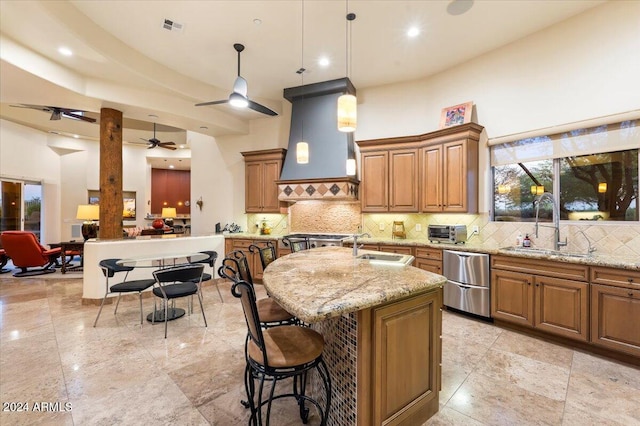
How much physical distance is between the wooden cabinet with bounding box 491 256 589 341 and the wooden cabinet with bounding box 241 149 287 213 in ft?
13.0

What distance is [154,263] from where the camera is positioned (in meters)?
3.83

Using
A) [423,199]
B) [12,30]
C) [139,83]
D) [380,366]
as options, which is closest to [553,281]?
[423,199]

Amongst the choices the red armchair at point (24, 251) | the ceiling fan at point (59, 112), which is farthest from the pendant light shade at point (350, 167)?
the red armchair at point (24, 251)

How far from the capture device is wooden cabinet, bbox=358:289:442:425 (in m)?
1.54

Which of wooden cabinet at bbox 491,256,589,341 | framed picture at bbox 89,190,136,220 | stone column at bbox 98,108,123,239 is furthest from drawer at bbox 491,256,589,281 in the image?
framed picture at bbox 89,190,136,220

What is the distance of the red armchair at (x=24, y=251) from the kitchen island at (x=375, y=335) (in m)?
7.09

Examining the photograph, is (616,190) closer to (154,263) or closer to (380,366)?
(380,366)

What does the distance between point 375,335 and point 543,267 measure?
8.46 ft

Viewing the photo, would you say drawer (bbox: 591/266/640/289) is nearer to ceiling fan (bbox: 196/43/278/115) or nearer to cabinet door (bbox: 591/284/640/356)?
cabinet door (bbox: 591/284/640/356)

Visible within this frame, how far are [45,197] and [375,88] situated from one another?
32.5 feet

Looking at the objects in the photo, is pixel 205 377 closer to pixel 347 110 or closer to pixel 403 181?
pixel 347 110

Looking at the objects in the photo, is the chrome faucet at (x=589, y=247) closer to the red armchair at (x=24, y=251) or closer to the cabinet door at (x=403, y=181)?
the cabinet door at (x=403, y=181)

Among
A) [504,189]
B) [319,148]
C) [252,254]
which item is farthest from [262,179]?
[504,189]

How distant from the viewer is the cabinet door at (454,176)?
4051 mm
